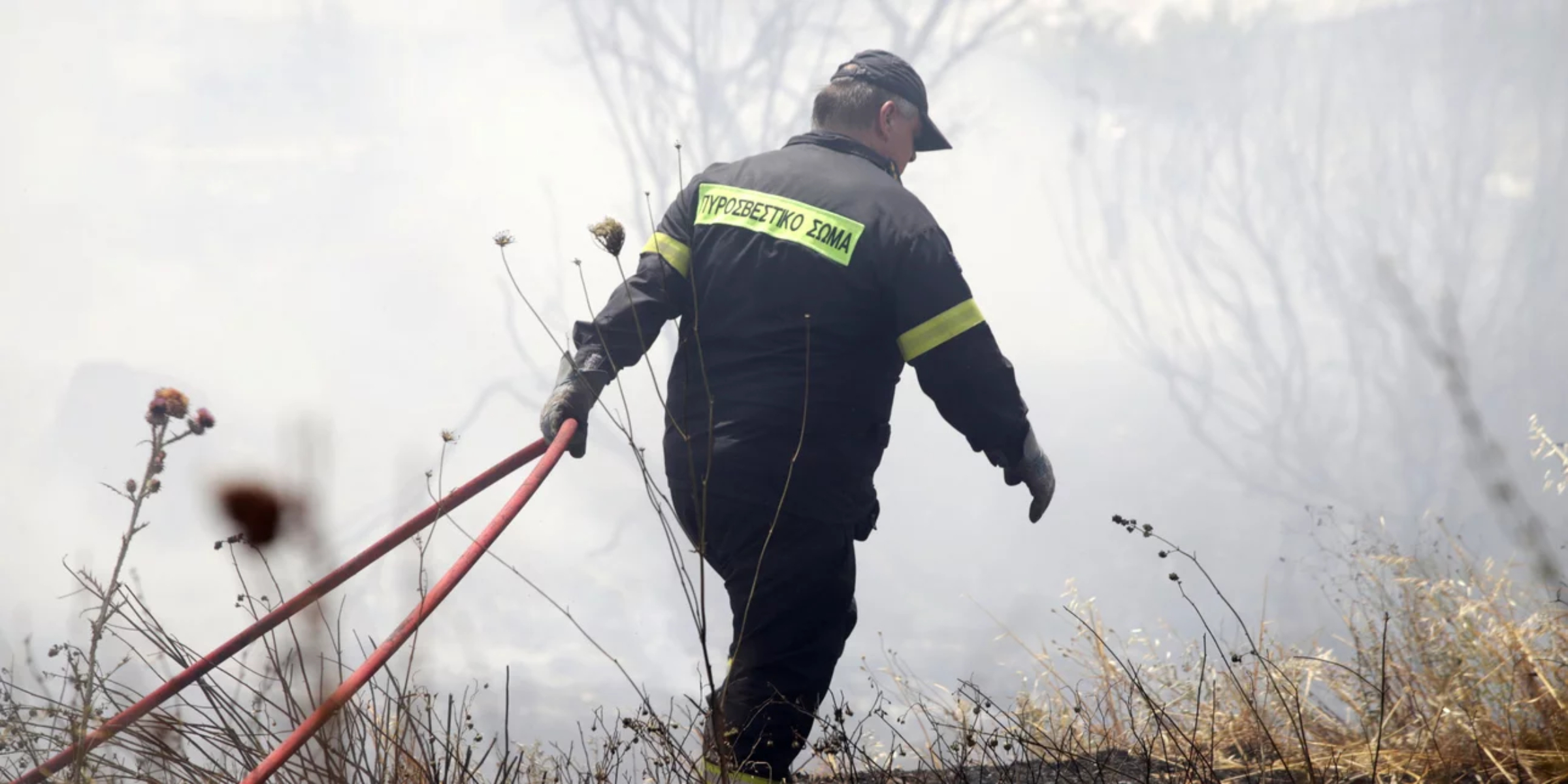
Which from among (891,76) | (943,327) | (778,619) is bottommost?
(778,619)

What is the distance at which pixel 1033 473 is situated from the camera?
9.52 feet

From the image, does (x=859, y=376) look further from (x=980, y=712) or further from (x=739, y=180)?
(x=980, y=712)

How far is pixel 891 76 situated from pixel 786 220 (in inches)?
27.1

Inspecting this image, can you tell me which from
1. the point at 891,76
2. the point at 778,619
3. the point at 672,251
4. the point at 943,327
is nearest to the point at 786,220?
the point at 672,251

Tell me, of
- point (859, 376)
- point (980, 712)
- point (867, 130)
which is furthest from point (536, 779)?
point (867, 130)

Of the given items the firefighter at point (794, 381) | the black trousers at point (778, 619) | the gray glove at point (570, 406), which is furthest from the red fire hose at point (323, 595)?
the black trousers at point (778, 619)

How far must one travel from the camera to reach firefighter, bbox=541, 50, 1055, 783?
2.70 meters

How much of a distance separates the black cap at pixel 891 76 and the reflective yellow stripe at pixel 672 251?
0.75 meters

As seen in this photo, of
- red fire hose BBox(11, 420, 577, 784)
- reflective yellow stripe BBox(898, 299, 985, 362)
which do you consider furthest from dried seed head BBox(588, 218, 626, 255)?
reflective yellow stripe BBox(898, 299, 985, 362)

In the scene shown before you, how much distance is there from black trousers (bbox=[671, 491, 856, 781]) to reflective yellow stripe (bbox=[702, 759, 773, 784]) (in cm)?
1

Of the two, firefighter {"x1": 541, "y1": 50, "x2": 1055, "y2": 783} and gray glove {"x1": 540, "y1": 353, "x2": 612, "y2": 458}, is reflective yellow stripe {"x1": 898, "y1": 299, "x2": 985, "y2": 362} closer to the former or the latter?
firefighter {"x1": 541, "y1": 50, "x2": 1055, "y2": 783}

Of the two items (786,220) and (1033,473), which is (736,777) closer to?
(1033,473)

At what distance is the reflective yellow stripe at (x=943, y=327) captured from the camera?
2795mm

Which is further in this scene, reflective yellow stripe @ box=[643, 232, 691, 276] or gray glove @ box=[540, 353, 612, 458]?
reflective yellow stripe @ box=[643, 232, 691, 276]
